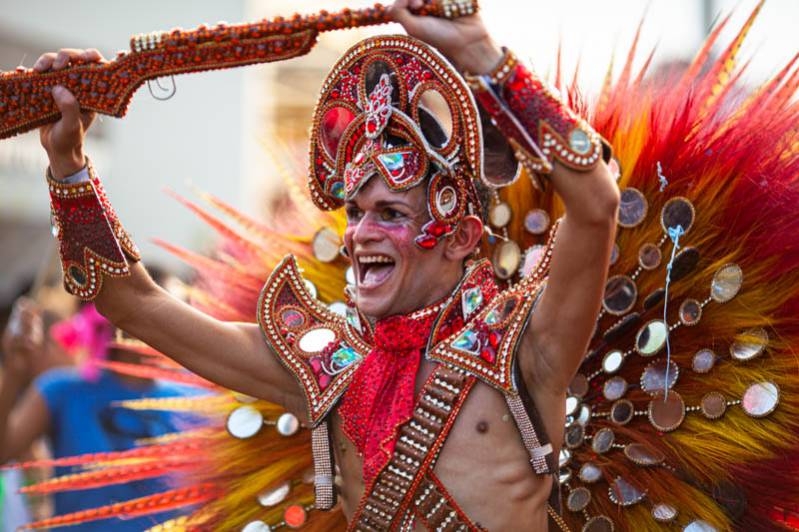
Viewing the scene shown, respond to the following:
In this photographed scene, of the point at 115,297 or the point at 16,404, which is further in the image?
the point at 16,404

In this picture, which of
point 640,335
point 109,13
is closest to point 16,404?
point 640,335

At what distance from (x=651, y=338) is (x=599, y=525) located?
478mm

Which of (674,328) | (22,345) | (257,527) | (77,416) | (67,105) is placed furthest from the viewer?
(22,345)

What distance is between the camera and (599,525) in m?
2.70

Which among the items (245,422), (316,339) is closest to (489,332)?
(316,339)

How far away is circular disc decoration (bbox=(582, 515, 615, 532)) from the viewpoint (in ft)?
8.83

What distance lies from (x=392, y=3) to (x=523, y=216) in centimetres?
97

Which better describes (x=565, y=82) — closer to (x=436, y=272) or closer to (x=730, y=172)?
(x=730, y=172)

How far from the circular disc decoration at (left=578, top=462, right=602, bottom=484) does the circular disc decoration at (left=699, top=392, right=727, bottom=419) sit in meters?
0.30

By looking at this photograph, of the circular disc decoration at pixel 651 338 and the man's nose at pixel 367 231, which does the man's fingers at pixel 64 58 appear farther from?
the circular disc decoration at pixel 651 338

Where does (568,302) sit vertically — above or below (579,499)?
above

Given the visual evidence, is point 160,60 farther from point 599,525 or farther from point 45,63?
point 599,525

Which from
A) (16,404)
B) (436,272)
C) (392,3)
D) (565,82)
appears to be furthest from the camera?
(16,404)

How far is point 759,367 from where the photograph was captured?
2584 millimetres
